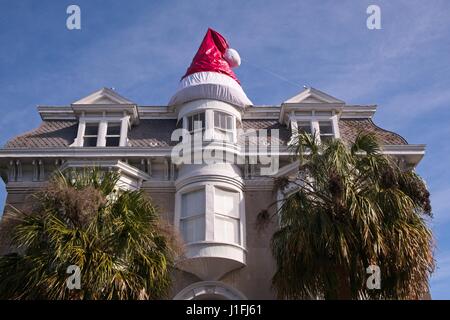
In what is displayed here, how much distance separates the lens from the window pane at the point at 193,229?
2048cm

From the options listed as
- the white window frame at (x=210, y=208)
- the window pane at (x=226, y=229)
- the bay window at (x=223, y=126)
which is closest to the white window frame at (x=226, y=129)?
the bay window at (x=223, y=126)

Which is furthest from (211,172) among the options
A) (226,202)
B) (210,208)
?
(210,208)

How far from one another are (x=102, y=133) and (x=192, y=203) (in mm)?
4989

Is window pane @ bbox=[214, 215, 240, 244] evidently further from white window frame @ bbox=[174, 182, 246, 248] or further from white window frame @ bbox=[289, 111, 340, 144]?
white window frame @ bbox=[289, 111, 340, 144]

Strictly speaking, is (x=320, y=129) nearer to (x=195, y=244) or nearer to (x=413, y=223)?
(x=195, y=244)

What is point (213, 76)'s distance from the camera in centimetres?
2447

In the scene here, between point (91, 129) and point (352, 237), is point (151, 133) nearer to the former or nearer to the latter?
A: point (91, 129)

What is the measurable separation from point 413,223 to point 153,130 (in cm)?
1242

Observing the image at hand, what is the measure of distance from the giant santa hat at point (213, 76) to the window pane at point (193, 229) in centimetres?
539

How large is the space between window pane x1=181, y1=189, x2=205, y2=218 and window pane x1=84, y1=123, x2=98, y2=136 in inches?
195

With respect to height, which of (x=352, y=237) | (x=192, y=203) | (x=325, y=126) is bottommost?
(x=352, y=237)

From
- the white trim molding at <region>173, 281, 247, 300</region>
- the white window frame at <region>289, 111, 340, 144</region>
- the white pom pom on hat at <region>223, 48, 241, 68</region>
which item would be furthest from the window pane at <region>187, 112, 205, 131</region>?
the white trim molding at <region>173, 281, 247, 300</region>
